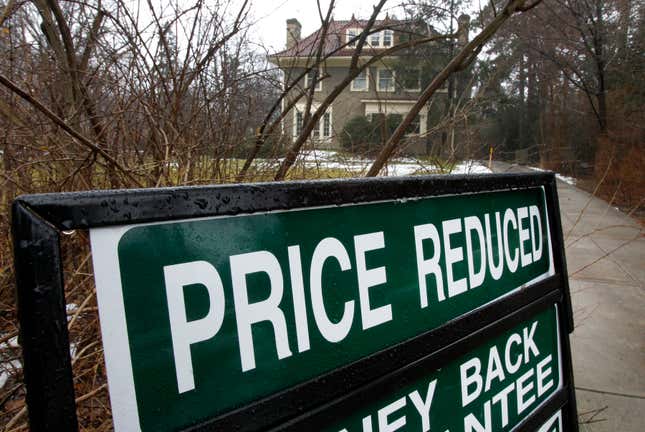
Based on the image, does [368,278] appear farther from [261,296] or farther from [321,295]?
[261,296]

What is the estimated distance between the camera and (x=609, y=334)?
174 inches

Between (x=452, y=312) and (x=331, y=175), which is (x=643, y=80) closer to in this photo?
(x=331, y=175)

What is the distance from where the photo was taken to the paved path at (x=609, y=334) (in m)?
3.09

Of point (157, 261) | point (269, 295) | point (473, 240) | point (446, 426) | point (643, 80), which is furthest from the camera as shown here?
point (643, 80)

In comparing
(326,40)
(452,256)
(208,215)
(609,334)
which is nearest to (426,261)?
(452,256)

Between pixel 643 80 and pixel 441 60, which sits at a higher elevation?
pixel 441 60

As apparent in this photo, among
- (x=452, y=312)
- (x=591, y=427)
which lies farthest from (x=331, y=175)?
(x=452, y=312)

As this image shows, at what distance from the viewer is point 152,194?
2.40 ft

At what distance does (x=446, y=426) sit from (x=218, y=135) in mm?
2322

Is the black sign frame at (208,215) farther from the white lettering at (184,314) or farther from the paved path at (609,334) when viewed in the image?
the paved path at (609,334)

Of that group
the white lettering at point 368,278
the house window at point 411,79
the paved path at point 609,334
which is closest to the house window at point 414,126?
the paved path at point 609,334

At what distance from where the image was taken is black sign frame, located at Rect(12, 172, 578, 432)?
0.61 metres

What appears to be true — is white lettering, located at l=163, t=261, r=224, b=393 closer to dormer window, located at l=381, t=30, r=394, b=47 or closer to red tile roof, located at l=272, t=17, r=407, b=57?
red tile roof, located at l=272, t=17, r=407, b=57

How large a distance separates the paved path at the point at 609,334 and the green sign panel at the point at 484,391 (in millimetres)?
1632
